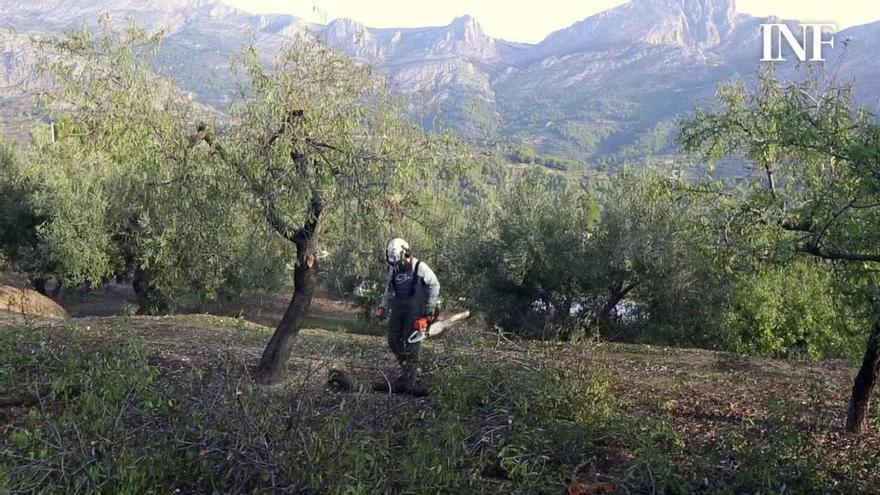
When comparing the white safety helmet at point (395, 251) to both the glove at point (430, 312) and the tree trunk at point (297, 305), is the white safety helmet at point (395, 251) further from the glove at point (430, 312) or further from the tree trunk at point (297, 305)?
the tree trunk at point (297, 305)

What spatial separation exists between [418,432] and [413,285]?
246cm

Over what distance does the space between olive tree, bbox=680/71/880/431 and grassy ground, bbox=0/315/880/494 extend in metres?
1.30

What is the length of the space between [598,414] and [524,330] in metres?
14.4

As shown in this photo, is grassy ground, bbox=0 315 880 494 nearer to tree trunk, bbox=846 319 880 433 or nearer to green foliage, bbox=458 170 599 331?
tree trunk, bbox=846 319 880 433

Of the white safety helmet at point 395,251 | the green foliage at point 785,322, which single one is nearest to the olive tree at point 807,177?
the white safety helmet at point 395,251

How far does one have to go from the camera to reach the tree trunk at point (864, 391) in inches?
276

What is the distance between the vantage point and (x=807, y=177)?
7723 mm

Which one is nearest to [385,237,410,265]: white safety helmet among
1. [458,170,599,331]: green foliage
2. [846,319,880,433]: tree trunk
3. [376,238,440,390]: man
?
[376,238,440,390]: man

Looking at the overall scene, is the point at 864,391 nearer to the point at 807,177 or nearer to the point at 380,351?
the point at 807,177

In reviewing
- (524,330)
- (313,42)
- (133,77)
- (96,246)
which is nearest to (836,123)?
(313,42)

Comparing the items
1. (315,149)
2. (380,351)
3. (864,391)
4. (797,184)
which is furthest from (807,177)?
(380,351)

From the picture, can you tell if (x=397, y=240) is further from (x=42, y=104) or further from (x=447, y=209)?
(x=42, y=104)

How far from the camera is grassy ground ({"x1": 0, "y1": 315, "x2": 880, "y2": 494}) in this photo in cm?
483

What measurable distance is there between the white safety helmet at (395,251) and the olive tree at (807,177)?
130 inches
